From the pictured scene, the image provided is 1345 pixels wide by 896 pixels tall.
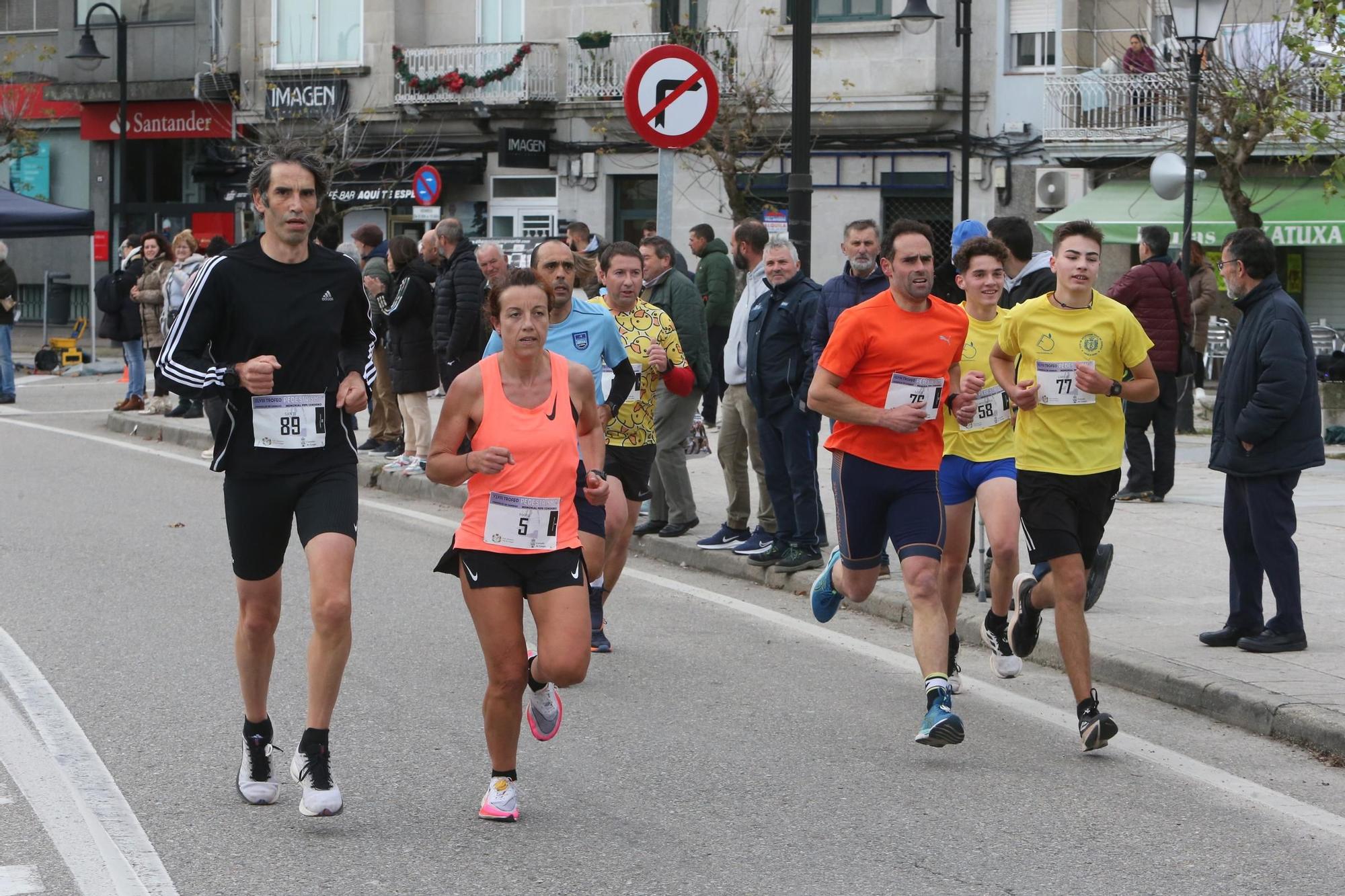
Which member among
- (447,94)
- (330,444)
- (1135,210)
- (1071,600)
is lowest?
(1071,600)

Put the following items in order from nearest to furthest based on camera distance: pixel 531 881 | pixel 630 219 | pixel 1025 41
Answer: pixel 531 881
pixel 1025 41
pixel 630 219

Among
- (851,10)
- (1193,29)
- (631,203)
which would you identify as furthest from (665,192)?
(631,203)

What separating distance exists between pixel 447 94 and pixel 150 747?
1132 inches

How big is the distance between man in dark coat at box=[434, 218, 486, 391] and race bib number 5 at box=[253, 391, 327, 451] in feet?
27.3

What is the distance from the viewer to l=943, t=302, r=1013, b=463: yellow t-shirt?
7957 millimetres

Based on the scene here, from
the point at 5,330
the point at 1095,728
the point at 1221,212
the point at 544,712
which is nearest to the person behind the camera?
the point at 544,712

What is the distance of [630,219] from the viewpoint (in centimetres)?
3394

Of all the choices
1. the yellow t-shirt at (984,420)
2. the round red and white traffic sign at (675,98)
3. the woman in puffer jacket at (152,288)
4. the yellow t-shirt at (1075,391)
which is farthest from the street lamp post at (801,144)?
the woman in puffer jacket at (152,288)

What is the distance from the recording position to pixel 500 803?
5.73m

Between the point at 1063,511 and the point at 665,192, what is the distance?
5838mm

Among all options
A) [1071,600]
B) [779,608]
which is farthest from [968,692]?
[779,608]

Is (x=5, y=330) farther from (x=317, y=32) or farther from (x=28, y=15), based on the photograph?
(x=28, y=15)

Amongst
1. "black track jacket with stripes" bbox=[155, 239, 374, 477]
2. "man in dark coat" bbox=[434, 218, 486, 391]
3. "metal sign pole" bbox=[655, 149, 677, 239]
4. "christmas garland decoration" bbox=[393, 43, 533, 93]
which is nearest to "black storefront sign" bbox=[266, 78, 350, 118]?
"christmas garland decoration" bbox=[393, 43, 533, 93]

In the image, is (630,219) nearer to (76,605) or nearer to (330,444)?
(76,605)
